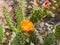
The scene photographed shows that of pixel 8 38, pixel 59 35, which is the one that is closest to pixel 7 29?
pixel 8 38

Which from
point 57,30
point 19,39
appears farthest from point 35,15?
point 19,39

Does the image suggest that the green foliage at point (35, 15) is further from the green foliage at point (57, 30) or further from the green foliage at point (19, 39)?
the green foliage at point (19, 39)

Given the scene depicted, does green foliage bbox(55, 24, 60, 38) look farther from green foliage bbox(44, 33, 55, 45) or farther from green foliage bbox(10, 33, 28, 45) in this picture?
green foliage bbox(10, 33, 28, 45)

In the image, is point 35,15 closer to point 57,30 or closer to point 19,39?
point 57,30

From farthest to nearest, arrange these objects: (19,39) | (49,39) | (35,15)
A: (35,15), (49,39), (19,39)

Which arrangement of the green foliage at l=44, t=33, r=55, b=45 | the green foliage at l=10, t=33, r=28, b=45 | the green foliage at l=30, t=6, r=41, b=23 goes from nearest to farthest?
the green foliage at l=10, t=33, r=28, b=45 → the green foliage at l=44, t=33, r=55, b=45 → the green foliage at l=30, t=6, r=41, b=23

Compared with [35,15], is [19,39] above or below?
below

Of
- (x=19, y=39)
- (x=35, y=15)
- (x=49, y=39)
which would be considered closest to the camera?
(x=19, y=39)

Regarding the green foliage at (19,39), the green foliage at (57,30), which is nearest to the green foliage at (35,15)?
the green foliage at (57,30)

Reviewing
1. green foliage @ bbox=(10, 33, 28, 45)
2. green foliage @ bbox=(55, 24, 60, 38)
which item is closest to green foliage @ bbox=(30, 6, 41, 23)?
green foliage @ bbox=(55, 24, 60, 38)

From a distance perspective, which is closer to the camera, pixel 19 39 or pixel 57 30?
pixel 19 39

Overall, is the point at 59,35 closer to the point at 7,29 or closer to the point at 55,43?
the point at 55,43
